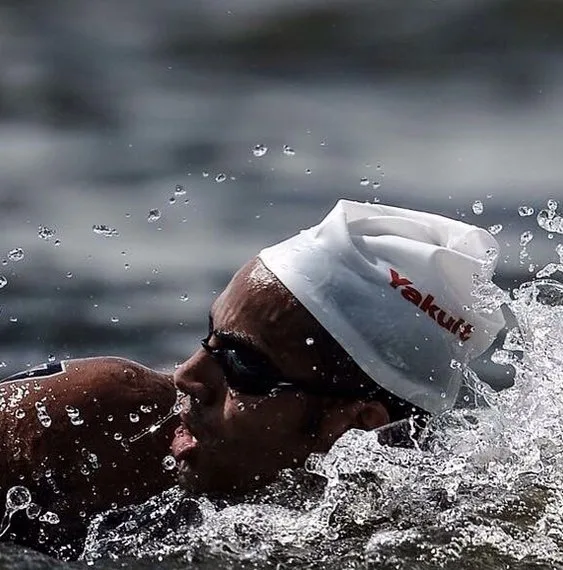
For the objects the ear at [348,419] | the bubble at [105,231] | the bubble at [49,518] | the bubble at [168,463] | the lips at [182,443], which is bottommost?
the bubble at [105,231]

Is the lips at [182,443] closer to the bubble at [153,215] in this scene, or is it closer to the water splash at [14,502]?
the water splash at [14,502]

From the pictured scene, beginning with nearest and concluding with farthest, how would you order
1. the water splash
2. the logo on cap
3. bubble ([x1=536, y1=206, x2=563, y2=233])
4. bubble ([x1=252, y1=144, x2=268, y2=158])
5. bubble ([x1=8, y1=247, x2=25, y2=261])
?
the water splash
the logo on cap
bubble ([x1=536, y1=206, x2=563, y2=233])
bubble ([x1=8, y1=247, x2=25, y2=261])
bubble ([x1=252, y1=144, x2=268, y2=158])

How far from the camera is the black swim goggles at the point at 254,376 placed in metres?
4.08

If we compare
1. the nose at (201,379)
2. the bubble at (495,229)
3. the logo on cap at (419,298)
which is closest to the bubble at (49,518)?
the nose at (201,379)

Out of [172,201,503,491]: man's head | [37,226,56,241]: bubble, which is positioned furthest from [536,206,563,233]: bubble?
[172,201,503,491]: man's head

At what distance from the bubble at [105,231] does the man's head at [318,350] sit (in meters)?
2.45

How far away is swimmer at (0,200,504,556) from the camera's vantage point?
409 centimetres

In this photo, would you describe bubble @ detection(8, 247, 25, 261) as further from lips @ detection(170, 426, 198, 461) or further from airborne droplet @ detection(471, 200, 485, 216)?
lips @ detection(170, 426, 198, 461)

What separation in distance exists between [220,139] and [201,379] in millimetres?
3101

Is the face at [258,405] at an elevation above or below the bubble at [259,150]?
above

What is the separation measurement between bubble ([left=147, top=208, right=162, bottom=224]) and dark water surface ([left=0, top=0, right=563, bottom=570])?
0.01 meters

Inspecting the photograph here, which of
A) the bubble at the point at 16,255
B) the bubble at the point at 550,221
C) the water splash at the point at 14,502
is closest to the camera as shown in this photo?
the water splash at the point at 14,502

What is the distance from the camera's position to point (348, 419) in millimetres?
4145

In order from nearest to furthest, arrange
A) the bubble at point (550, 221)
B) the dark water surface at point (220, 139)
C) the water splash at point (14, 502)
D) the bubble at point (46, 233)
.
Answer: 1. the water splash at point (14, 502)
2. the bubble at point (550, 221)
3. the dark water surface at point (220, 139)
4. the bubble at point (46, 233)
